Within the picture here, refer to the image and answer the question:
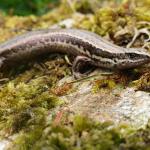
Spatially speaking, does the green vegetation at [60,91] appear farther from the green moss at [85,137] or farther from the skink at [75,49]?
the skink at [75,49]

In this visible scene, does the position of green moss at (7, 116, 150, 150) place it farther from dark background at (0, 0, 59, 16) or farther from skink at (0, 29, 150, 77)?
dark background at (0, 0, 59, 16)

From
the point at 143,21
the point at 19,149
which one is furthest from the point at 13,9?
the point at 19,149

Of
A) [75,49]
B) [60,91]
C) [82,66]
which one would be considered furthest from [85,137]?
[75,49]

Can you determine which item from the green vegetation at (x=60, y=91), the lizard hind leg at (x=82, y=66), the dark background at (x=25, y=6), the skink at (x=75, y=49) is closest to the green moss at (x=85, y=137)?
the green vegetation at (x=60, y=91)

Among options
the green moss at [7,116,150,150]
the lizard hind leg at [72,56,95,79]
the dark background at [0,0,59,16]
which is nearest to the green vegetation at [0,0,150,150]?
the green moss at [7,116,150,150]

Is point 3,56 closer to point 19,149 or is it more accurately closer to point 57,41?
point 57,41

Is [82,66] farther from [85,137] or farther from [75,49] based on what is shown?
[85,137]

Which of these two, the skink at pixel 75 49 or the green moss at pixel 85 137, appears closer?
the green moss at pixel 85 137
